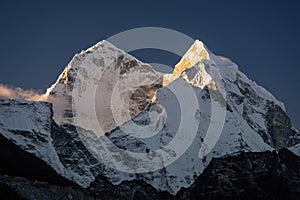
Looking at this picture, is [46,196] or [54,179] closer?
[46,196]

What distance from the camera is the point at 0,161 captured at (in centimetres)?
16788

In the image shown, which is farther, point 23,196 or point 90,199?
point 90,199

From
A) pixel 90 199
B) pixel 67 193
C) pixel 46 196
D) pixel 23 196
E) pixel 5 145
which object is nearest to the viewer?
pixel 23 196

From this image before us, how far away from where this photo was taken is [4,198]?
82688mm

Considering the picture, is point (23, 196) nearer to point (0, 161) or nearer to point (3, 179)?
point (3, 179)

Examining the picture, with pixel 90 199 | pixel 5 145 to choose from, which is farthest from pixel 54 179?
pixel 90 199

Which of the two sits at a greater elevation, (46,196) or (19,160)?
(19,160)

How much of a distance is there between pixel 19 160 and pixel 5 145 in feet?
37.3

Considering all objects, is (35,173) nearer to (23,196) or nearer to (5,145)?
(5,145)

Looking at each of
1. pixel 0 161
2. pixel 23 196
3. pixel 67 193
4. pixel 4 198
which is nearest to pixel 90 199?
pixel 67 193

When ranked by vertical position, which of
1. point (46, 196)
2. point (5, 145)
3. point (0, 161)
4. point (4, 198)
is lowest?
point (4, 198)

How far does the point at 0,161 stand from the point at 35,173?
17894mm

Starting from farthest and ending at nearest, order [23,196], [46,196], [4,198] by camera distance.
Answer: [46,196] < [23,196] < [4,198]

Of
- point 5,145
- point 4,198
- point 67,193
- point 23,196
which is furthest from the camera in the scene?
point 5,145
